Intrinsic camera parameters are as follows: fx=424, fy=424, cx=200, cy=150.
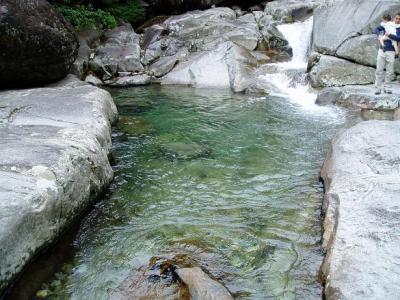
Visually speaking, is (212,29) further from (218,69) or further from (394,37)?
(394,37)

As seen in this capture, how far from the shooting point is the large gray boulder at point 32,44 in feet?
33.7

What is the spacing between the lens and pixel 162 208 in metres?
6.35

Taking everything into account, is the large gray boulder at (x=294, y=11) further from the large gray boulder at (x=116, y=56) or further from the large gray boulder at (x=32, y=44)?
the large gray boulder at (x=32, y=44)

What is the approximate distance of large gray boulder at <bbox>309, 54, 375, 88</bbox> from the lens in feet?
44.5

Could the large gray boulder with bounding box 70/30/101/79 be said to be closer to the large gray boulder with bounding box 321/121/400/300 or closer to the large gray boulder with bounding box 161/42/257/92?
the large gray boulder with bounding box 161/42/257/92

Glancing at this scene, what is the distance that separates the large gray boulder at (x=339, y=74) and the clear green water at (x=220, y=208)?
3.01 meters

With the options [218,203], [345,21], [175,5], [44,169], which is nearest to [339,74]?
[345,21]

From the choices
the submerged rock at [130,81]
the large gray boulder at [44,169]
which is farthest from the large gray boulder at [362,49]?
the large gray boulder at [44,169]

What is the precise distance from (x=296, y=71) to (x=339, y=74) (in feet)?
5.19

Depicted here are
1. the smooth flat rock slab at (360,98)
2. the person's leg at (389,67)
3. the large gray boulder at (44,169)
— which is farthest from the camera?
the person's leg at (389,67)

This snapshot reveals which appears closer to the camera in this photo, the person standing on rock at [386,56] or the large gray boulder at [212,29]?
the person standing on rock at [386,56]

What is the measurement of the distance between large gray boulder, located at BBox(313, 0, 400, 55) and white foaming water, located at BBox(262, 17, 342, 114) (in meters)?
1.18

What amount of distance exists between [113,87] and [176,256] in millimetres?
11496

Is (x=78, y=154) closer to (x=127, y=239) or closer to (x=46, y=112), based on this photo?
(x=127, y=239)
